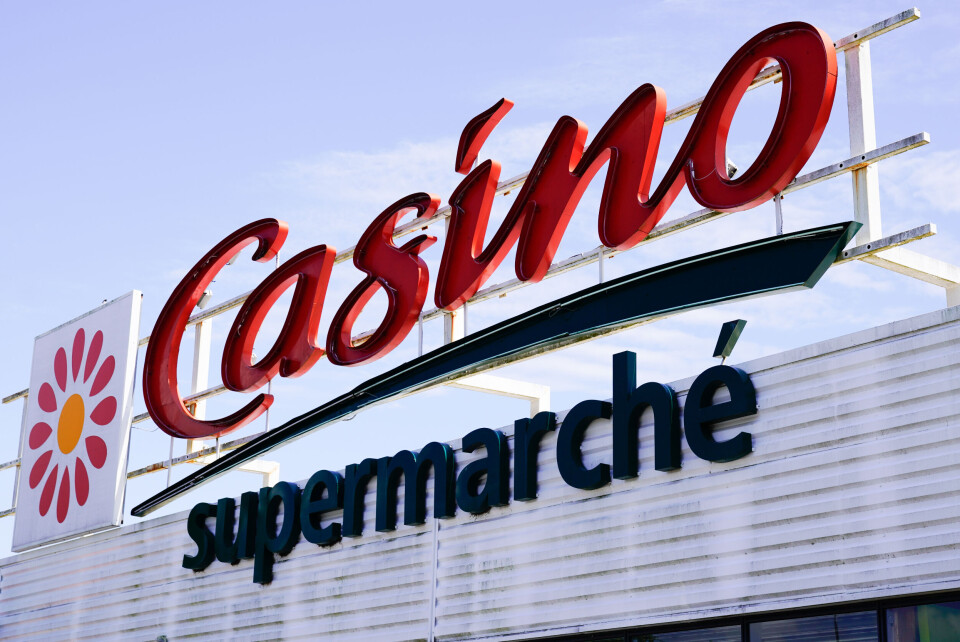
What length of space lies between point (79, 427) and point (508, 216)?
309 inches

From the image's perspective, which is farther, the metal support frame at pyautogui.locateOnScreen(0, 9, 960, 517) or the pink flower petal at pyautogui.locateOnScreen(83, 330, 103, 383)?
the pink flower petal at pyautogui.locateOnScreen(83, 330, 103, 383)

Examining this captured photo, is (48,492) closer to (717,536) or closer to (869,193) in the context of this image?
(717,536)

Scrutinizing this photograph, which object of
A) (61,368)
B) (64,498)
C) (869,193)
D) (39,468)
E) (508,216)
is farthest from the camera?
(61,368)

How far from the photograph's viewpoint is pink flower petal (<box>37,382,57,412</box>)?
1911cm

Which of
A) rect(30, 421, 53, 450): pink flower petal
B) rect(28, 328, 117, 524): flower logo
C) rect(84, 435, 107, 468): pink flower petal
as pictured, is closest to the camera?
rect(84, 435, 107, 468): pink flower petal

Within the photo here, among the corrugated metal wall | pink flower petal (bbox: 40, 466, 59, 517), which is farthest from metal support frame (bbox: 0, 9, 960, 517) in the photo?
pink flower petal (bbox: 40, 466, 59, 517)

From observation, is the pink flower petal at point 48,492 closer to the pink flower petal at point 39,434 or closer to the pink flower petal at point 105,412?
the pink flower petal at point 39,434

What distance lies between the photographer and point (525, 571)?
11742 mm

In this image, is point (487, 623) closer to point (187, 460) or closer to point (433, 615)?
point (433, 615)

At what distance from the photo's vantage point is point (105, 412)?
59.0 ft

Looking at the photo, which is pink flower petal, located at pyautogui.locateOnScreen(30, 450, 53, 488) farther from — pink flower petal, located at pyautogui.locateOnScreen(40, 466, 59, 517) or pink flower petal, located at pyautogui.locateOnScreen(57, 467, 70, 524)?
pink flower petal, located at pyautogui.locateOnScreen(57, 467, 70, 524)

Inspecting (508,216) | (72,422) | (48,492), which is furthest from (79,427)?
(508,216)

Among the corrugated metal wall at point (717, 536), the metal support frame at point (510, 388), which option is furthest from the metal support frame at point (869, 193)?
the metal support frame at point (510, 388)

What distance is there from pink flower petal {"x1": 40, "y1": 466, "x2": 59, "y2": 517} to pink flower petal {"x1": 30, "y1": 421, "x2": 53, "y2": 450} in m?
0.67
